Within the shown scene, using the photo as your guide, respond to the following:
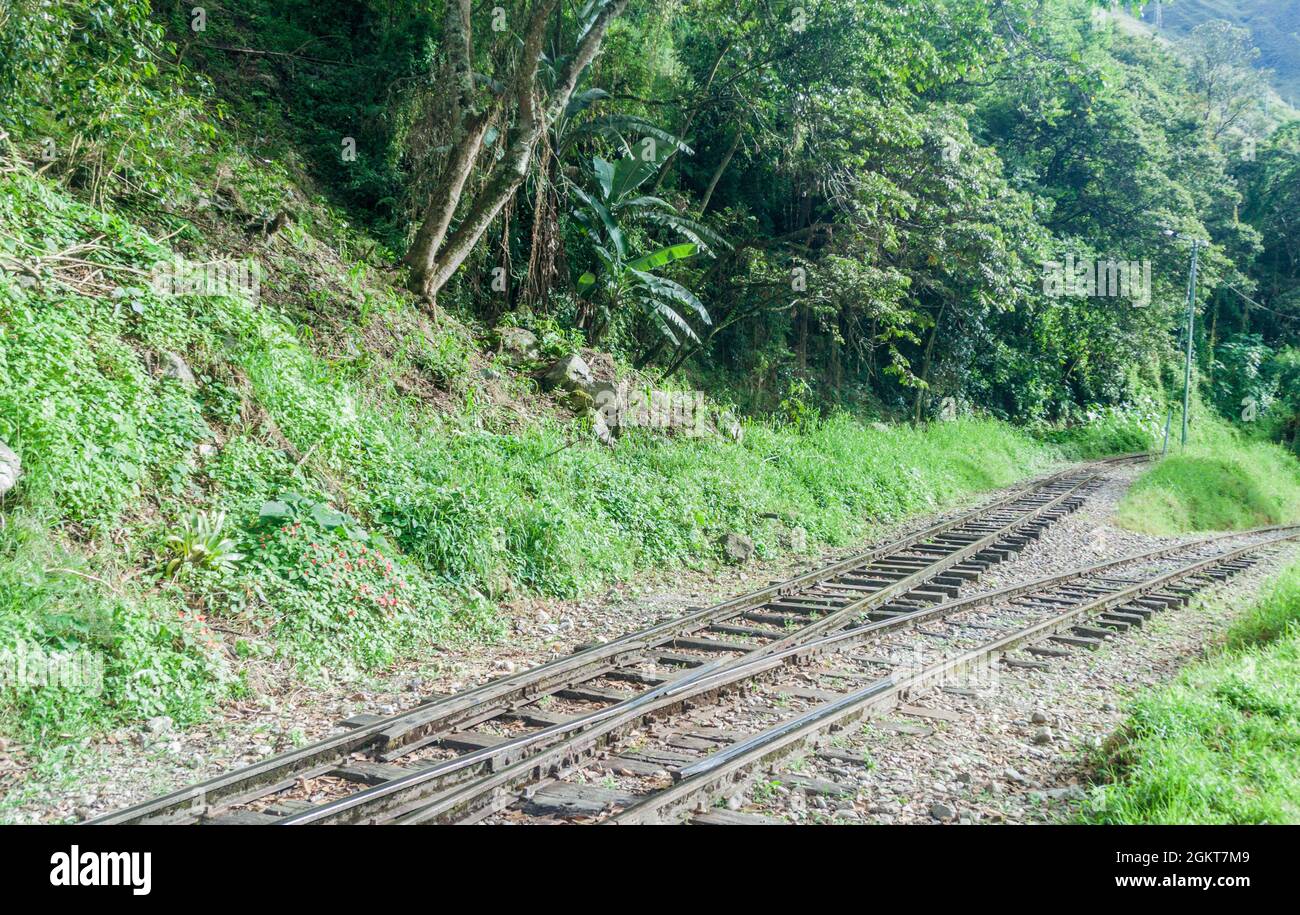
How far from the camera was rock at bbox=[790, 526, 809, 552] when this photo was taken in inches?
A: 509

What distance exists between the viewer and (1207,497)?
20.3 m

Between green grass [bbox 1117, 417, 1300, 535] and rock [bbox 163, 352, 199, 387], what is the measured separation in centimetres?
1643

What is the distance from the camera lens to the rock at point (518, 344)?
13.7m

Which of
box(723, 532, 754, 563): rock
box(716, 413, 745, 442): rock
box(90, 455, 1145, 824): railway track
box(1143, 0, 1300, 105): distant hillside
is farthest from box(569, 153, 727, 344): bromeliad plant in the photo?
box(1143, 0, 1300, 105): distant hillside

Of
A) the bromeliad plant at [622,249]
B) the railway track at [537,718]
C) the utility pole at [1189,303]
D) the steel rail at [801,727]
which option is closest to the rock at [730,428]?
the bromeliad plant at [622,249]

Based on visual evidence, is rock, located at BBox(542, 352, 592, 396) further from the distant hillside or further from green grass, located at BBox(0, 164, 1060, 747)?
the distant hillside

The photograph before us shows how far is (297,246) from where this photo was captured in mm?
11234

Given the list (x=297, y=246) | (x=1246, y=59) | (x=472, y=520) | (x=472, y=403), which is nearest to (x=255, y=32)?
(x=297, y=246)

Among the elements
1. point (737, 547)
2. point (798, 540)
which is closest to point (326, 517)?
point (737, 547)

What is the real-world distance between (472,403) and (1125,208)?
28.3m

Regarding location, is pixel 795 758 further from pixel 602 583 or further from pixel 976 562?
pixel 976 562

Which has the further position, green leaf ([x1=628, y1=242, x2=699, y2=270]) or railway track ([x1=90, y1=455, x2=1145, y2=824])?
green leaf ([x1=628, y1=242, x2=699, y2=270])

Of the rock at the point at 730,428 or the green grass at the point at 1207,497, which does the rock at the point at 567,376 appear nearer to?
the rock at the point at 730,428

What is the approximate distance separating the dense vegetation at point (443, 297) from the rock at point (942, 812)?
4375 millimetres
